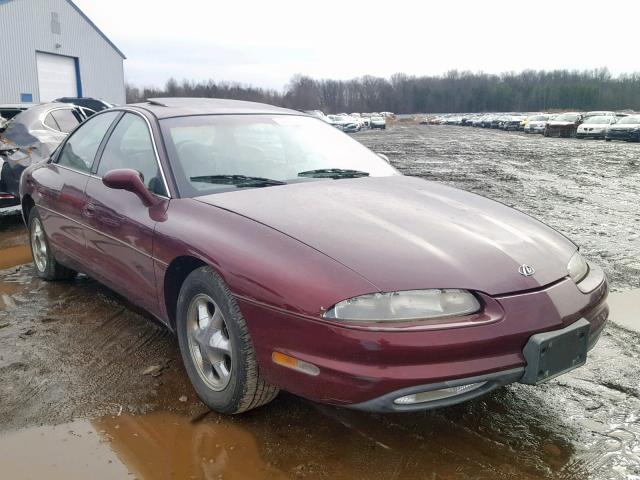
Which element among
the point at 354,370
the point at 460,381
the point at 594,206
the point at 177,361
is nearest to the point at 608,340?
the point at 460,381

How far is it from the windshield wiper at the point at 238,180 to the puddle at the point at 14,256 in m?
3.39

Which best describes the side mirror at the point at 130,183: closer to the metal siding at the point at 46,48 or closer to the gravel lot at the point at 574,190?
the gravel lot at the point at 574,190

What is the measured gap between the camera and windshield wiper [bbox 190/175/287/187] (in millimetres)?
3203

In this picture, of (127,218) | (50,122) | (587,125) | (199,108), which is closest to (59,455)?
(127,218)

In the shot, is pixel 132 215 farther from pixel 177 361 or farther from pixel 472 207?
pixel 472 207

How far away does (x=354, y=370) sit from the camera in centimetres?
219

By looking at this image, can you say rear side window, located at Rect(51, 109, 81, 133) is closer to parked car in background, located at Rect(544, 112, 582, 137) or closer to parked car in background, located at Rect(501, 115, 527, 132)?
parked car in background, located at Rect(544, 112, 582, 137)

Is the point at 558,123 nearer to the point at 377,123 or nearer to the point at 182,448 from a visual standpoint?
the point at 377,123

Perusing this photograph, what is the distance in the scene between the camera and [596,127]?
31047 millimetres

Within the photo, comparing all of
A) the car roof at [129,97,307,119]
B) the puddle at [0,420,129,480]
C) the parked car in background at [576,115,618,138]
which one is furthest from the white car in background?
the puddle at [0,420,129,480]

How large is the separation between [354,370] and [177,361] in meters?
1.58

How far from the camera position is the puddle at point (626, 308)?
401 centimetres

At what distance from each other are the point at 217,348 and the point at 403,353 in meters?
0.99

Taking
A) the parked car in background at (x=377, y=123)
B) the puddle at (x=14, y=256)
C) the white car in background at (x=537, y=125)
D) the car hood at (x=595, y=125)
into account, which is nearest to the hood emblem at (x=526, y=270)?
the puddle at (x=14, y=256)
